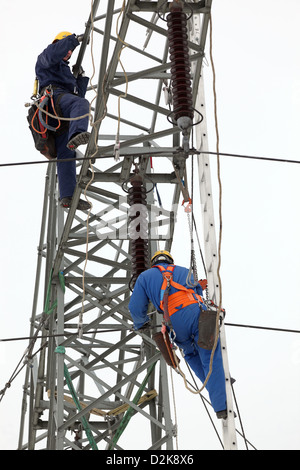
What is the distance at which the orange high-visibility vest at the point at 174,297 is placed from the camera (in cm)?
962

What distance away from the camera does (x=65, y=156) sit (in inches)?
474

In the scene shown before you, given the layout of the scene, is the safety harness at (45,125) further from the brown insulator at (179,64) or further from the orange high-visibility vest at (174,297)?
the orange high-visibility vest at (174,297)

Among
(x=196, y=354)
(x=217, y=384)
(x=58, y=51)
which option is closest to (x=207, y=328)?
(x=217, y=384)

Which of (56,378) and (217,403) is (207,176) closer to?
(217,403)

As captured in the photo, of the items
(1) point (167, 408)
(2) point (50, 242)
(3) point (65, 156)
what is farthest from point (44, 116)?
(1) point (167, 408)

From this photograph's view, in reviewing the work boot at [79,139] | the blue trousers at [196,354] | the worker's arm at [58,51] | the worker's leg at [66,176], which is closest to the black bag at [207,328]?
the blue trousers at [196,354]

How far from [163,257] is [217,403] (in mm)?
2327

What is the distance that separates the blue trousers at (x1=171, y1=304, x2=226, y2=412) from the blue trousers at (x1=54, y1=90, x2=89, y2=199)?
2.80 metres

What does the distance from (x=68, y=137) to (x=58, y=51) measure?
1157 millimetres

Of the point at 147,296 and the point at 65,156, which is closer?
the point at 147,296

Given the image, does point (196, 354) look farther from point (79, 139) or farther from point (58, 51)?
point (58, 51)

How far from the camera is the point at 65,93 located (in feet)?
38.3

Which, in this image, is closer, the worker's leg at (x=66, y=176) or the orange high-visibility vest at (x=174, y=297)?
the orange high-visibility vest at (x=174, y=297)
